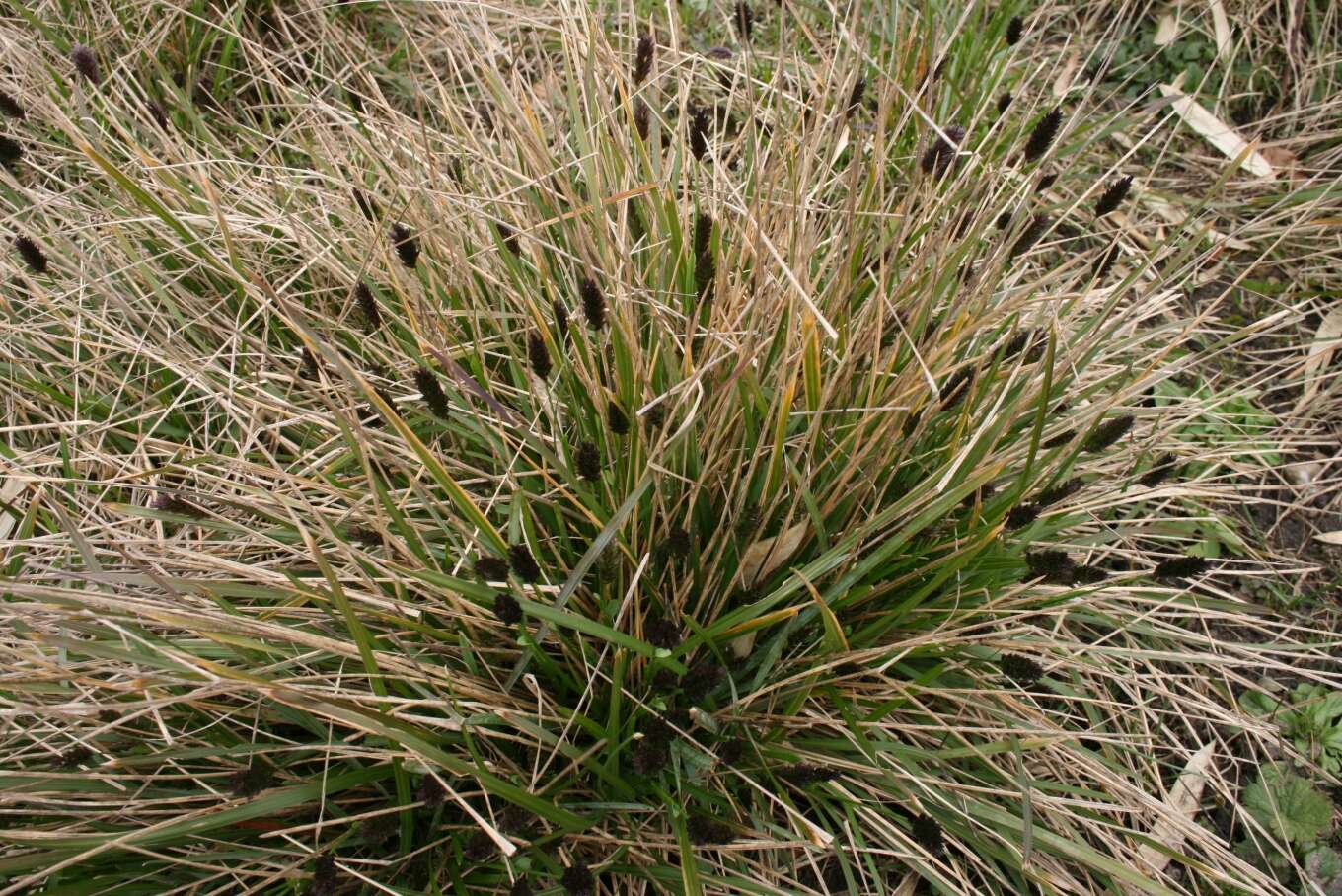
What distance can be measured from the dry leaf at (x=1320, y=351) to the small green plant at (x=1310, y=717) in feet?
2.52

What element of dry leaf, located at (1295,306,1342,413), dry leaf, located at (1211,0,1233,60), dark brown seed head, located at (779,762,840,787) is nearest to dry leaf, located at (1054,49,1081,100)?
dry leaf, located at (1211,0,1233,60)

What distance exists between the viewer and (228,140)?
2.65m

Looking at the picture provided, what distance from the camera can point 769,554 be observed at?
4.90ft

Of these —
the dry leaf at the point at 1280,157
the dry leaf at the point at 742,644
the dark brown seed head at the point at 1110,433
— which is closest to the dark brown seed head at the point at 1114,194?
the dark brown seed head at the point at 1110,433

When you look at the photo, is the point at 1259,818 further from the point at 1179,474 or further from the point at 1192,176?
the point at 1192,176

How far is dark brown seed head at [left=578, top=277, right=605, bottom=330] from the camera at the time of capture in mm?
1238

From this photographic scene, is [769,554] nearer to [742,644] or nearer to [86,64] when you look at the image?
[742,644]

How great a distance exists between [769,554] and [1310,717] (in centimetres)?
121

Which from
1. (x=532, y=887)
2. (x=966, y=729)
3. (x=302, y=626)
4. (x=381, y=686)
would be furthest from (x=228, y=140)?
(x=966, y=729)

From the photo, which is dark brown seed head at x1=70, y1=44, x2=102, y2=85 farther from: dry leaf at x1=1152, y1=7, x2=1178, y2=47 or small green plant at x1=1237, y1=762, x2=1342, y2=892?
dry leaf at x1=1152, y1=7, x2=1178, y2=47

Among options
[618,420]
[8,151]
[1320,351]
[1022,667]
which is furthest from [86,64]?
[1320,351]

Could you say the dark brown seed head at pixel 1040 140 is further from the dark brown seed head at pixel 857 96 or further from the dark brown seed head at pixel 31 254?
the dark brown seed head at pixel 31 254

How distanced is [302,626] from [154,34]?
1.95 metres

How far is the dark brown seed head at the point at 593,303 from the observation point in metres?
1.24
